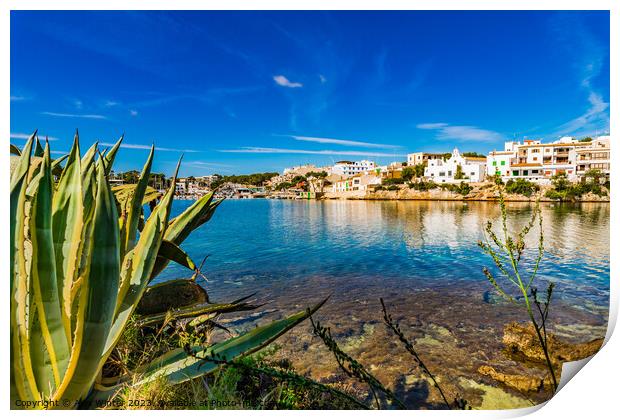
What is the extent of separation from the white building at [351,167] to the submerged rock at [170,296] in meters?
47.5

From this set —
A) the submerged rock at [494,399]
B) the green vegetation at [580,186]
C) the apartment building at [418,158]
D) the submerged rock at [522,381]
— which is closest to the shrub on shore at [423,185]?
the apartment building at [418,158]

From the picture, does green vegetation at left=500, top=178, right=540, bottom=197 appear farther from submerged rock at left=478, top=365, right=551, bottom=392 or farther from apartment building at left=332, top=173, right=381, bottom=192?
apartment building at left=332, top=173, right=381, bottom=192

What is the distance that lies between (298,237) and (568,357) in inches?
410

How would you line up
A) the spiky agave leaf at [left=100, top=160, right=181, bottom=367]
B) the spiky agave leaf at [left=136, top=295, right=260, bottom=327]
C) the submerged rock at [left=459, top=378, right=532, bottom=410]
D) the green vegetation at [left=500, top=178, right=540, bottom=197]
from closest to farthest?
the spiky agave leaf at [left=100, top=160, right=181, bottom=367] → the spiky agave leaf at [left=136, top=295, right=260, bottom=327] → the submerged rock at [left=459, top=378, right=532, bottom=410] → the green vegetation at [left=500, top=178, right=540, bottom=197]

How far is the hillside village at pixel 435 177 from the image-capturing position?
22.7 ft

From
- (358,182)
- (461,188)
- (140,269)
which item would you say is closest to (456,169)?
(461,188)

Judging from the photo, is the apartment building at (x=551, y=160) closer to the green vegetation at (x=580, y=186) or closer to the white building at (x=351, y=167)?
the green vegetation at (x=580, y=186)

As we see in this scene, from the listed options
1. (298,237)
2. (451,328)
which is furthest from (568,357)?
(298,237)

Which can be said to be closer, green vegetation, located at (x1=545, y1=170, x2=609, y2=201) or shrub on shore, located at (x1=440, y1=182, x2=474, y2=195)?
green vegetation, located at (x1=545, y1=170, x2=609, y2=201)

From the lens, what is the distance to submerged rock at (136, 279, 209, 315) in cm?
165

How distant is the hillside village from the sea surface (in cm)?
123

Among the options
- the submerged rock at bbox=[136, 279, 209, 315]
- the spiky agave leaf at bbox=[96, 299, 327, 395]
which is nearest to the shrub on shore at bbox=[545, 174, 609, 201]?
the spiky agave leaf at bbox=[96, 299, 327, 395]

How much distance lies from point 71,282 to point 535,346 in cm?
328

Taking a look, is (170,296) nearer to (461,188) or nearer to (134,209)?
(134,209)
